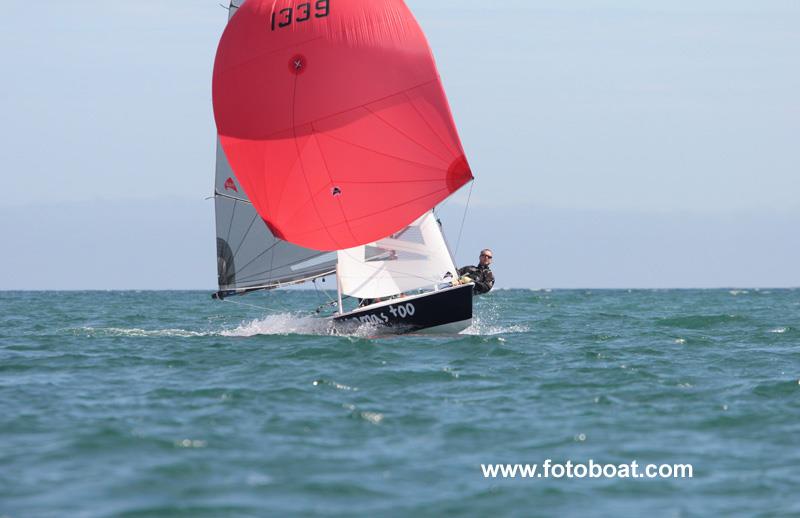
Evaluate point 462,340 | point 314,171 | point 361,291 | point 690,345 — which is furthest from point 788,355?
point 314,171

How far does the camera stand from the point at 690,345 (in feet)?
74.3

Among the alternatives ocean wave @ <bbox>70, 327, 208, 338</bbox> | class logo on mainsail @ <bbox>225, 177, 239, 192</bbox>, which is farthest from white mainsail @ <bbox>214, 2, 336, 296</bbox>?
ocean wave @ <bbox>70, 327, 208, 338</bbox>

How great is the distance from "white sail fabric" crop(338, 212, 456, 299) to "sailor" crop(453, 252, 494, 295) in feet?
2.10

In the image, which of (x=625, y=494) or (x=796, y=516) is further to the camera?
(x=625, y=494)

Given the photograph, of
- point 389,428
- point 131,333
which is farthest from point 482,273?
point 389,428

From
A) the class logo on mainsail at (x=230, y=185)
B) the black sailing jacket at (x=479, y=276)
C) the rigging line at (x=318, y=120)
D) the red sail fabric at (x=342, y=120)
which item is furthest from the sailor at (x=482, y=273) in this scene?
the class logo on mainsail at (x=230, y=185)

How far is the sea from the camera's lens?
9.31 metres

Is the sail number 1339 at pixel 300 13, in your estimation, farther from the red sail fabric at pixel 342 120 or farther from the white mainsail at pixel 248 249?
the white mainsail at pixel 248 249

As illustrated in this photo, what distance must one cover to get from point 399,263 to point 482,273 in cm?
191

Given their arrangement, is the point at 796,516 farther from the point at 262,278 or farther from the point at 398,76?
the point at 262,278

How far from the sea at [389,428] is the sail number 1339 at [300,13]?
22.4 feet

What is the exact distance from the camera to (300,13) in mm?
22547

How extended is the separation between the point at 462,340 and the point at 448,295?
→ 0.97 meters

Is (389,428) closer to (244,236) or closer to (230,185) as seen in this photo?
(244,236)
